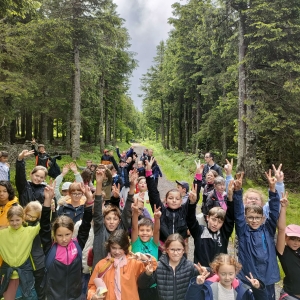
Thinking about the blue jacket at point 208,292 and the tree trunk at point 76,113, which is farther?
the tree trunk at point 76,113

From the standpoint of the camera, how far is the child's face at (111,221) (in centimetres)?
364

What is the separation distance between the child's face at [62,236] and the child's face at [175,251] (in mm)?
1334

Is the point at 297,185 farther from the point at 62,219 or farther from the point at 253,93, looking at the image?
the point at 62,219

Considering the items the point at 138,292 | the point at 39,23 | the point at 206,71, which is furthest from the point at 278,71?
the point at 39,23

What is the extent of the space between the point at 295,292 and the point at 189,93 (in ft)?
74.7

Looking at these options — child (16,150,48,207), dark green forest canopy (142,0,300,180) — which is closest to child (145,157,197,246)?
child (16,150,48,207)

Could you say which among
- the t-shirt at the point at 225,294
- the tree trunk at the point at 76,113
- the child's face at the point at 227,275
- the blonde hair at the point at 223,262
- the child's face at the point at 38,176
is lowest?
the t-shirt at the point at 225,294

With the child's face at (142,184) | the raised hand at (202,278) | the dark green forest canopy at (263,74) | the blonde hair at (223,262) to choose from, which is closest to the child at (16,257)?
the raised hand at (202,278)

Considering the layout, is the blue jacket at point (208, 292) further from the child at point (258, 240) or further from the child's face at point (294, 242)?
the child's face at point (294, 242)

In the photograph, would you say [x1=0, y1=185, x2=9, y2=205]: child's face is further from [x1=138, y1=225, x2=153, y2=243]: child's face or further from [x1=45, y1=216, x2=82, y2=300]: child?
[x1=138, y1=225, x2=153, y2=243]: child's face

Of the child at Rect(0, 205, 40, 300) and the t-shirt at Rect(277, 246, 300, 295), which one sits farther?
the child at Rect(0, 205, 40, 300)

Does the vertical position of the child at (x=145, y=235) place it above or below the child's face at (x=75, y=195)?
below

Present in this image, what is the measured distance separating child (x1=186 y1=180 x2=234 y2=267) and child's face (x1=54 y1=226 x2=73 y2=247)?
1.70 meters

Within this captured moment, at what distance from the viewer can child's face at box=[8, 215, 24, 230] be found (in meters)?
3.35
